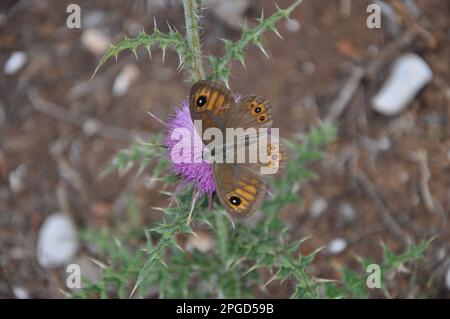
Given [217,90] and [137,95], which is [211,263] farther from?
[137,95]

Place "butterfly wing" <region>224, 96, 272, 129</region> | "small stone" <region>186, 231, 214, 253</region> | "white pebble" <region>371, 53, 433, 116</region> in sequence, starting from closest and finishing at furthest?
1. "butterfly wing" <region>224, 96, 272, 129</region>
2. "small stone" <region>186, 231, 214, 253</region>
3. "white pebble" <region>371, 53, 433, 116</region>

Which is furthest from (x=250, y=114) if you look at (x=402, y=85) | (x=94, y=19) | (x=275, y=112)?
(x=94, y=19)

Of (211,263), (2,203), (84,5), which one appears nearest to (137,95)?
(84,5)

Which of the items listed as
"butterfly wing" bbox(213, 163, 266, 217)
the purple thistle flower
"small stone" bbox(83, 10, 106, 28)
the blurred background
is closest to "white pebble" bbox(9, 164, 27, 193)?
the blurred background

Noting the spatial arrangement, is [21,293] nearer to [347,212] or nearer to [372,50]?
[347,212]

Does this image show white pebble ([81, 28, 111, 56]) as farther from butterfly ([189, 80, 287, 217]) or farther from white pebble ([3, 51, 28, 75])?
butterfly ([189, 80, 287, 217])
